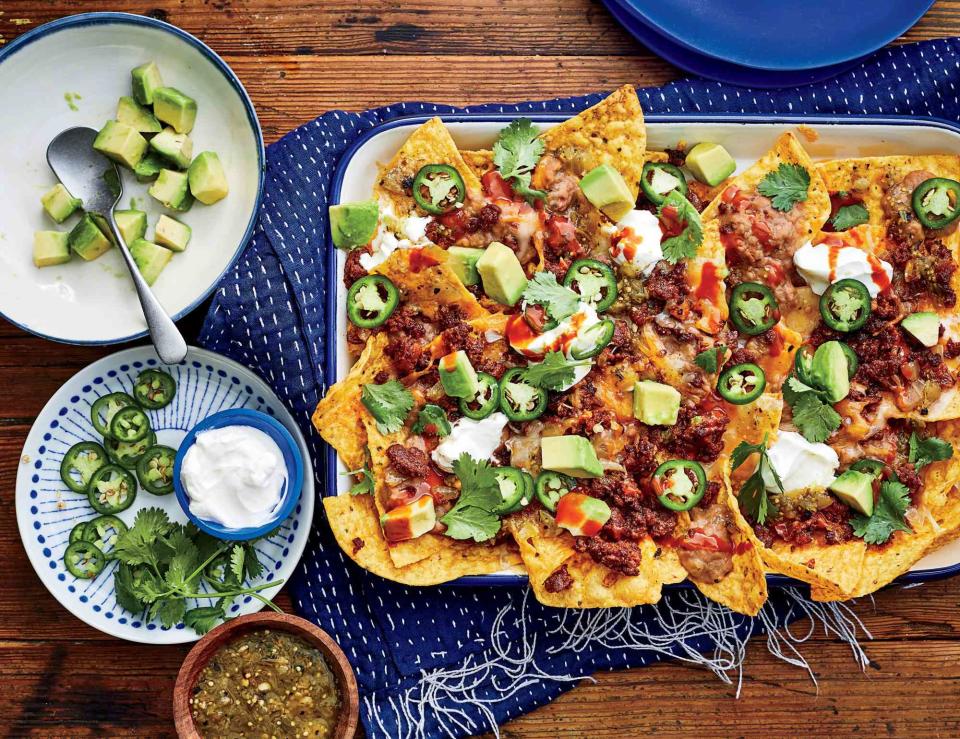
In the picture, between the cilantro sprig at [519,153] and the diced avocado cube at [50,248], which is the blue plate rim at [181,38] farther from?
the cilantro sprig at [519,153]

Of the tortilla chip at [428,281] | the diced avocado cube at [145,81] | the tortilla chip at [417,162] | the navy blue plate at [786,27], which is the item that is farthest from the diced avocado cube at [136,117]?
the navy blue plate at [786,27]

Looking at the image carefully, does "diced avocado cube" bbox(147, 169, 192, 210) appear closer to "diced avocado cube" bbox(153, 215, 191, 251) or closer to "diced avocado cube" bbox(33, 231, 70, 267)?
"diced avocado cube" bbox(153, 215, 191, 251)

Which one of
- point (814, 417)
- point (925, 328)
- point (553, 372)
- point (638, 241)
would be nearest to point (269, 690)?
point (553, 372)

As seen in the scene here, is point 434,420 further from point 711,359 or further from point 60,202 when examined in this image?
point 60,202

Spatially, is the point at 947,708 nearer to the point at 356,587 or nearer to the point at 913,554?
the point at 913,554

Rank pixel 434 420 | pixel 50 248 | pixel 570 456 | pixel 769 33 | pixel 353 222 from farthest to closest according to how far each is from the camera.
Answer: pixel 769 33 < pixel 50 248 < pixel 353 222 < pixel 434 420 < pixel 570 456

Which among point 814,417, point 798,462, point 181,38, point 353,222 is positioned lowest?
point 798,462

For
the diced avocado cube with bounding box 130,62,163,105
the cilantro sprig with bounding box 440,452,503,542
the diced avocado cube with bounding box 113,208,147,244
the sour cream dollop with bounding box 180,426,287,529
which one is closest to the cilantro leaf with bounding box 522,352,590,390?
the cilantro sprig with bounding box 440,452,503,542
